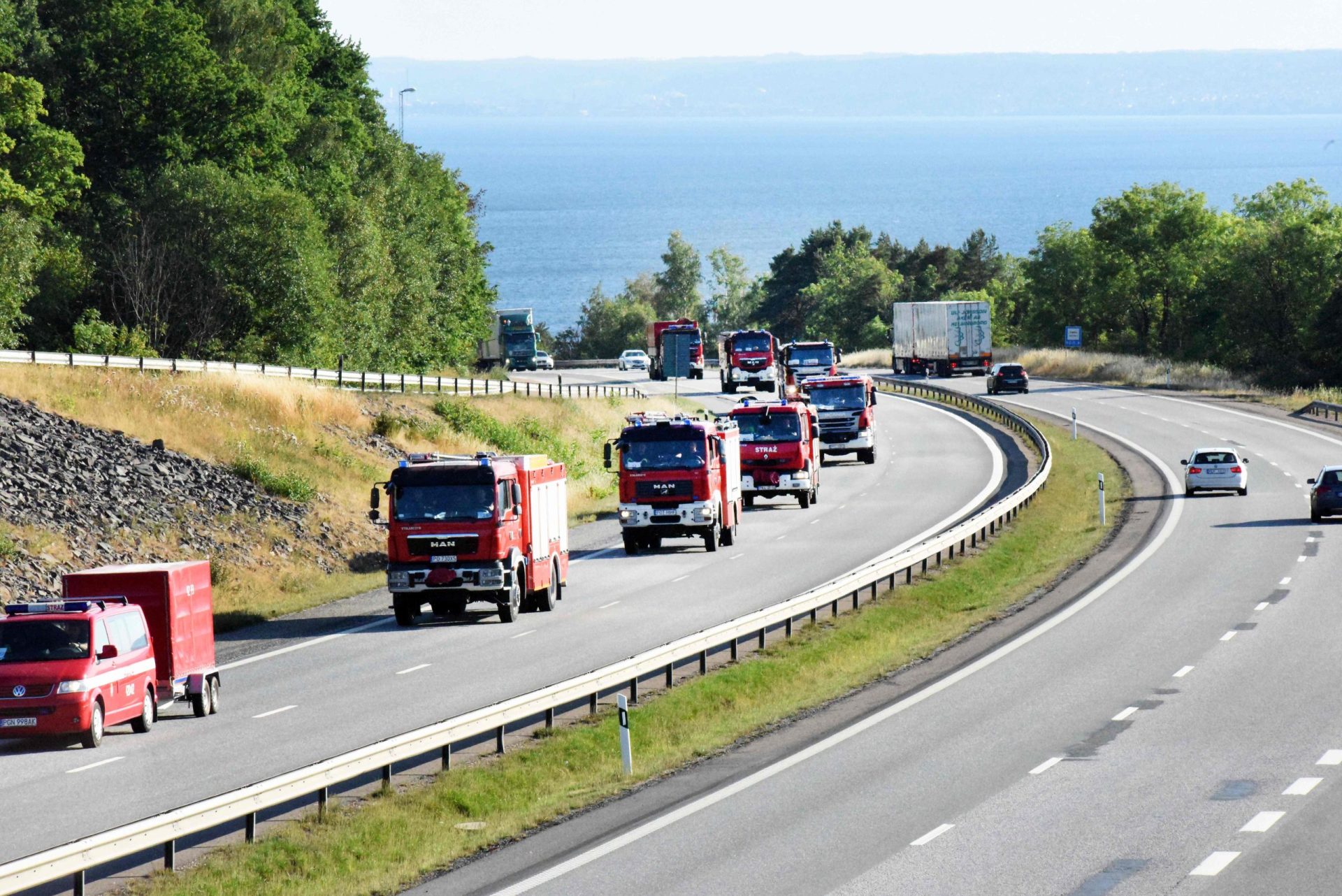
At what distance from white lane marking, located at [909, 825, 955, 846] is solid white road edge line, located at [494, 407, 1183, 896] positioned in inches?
87.9

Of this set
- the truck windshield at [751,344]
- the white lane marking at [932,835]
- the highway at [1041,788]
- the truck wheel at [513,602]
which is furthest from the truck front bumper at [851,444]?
the white lane marking at [932,835]

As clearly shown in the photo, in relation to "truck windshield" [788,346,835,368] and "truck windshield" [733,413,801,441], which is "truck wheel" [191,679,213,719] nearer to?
"truck windshield" [733,413,801,441]

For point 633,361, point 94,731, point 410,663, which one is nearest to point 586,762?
point 94,731

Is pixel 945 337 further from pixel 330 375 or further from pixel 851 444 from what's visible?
pixel 330 375

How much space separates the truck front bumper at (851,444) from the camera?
207 feet

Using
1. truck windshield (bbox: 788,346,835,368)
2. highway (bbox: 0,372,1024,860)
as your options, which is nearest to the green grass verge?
highway (bbox: 0,372,1024,860)

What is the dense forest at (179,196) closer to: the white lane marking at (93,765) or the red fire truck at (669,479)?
the red fire truck at (669,479)

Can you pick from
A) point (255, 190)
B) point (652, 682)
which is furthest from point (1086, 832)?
point (255, 190)

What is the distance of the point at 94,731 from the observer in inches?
802

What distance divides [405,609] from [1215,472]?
95.8 feet

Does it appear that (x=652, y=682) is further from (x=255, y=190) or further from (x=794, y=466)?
(x=255, y=190)

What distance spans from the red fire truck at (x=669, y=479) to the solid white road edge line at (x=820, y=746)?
9514 mm

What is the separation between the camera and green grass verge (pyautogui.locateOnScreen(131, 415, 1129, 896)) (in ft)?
46.6

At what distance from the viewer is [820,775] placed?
17438 millimetres
